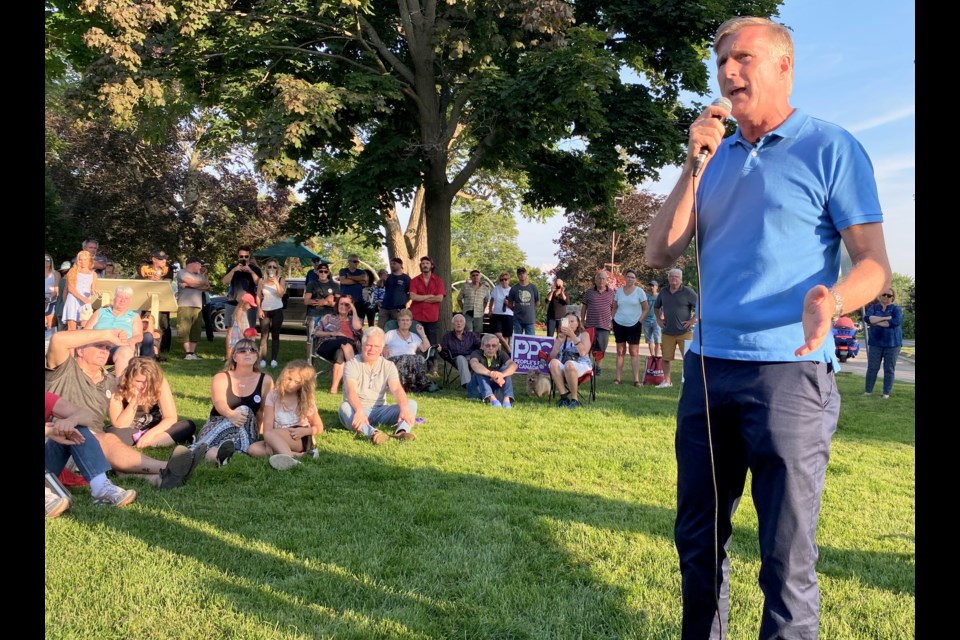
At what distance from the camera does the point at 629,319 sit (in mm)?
12453

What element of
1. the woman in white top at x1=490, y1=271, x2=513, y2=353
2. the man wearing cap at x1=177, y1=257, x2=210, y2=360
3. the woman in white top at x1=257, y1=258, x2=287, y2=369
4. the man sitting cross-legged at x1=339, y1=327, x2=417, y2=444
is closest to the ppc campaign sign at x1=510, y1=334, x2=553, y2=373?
the woman in white top at x1=490, y1=271, x2=513, y2=353

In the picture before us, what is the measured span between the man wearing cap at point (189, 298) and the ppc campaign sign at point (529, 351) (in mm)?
6281

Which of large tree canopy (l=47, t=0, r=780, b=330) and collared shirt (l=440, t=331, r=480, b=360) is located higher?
large tree canopy (l=47, t=0, r=780, b=330)

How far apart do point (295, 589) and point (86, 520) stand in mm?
1856

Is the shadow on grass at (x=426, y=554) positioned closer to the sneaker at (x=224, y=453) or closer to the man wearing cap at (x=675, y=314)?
the sneaker at (x=224, y=453)

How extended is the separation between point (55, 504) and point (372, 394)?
359 centimetres

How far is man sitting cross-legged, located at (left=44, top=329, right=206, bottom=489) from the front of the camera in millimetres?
5414

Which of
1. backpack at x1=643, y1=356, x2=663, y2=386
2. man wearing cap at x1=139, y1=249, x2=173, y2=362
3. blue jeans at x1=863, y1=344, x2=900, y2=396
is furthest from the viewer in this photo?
man wearing cap at x1=139, y1=249, x2=173, y2=362

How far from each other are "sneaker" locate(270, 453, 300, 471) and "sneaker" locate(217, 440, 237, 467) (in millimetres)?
376

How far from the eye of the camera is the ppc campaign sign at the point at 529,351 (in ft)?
35.9

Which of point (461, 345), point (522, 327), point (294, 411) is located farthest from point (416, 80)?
point (294, 411)

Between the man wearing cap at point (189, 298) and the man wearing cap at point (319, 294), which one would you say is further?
the man wearing cap at point (189, 298)

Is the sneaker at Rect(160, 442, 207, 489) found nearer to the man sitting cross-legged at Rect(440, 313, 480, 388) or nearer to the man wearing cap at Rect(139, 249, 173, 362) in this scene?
the man sitting cross-legged at Rect(440, 313, 480, 388)

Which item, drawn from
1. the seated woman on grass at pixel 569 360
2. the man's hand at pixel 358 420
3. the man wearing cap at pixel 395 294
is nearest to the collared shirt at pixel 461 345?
the seated woman on grass at pixel 569 360
